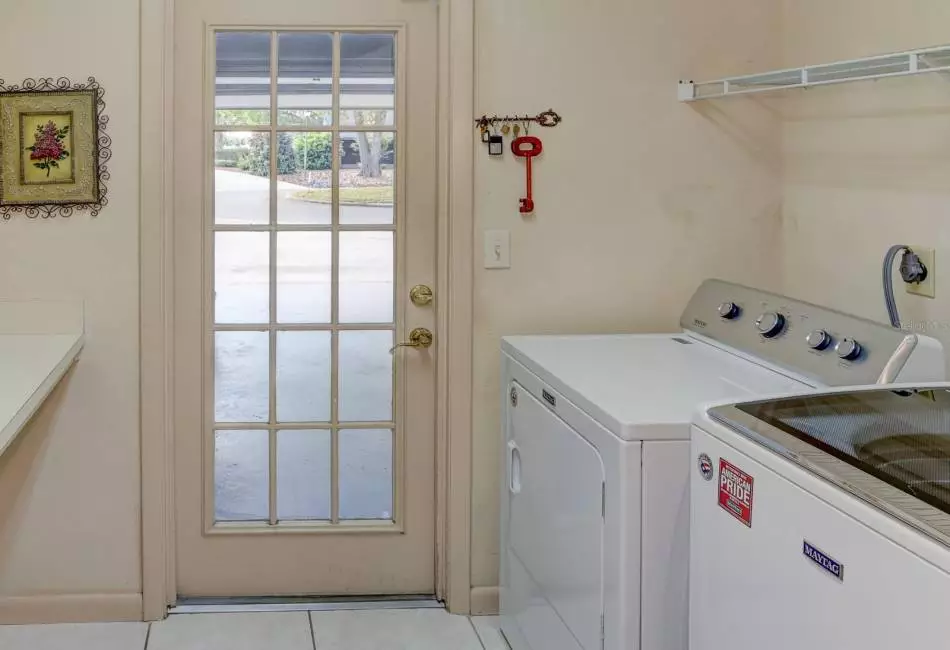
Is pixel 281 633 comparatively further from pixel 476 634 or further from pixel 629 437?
pixel 629 437

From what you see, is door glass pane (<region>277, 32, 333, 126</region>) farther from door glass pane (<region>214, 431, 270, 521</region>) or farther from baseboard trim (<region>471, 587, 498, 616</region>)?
baseboard trim (<region>471, 587, 498, 616</region>)

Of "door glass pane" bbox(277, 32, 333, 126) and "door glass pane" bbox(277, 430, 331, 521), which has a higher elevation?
"door glass pane" bbox(277, 32, 333, 126)

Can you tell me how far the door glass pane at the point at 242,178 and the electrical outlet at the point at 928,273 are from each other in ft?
5.96

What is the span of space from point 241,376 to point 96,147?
79 centimetres

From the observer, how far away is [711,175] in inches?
126

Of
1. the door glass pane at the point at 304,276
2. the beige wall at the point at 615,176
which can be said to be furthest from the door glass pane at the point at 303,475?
the beige wall at the point at 615,176

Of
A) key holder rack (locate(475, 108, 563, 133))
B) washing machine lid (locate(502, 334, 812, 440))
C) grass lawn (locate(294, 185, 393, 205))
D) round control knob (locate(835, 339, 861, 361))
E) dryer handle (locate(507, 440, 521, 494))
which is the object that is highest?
key holder rack (locate(475, 108, 563, 133))

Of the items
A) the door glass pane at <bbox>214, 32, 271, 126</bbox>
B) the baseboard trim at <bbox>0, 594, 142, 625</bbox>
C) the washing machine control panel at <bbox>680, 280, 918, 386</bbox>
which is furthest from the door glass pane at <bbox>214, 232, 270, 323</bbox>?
the washing machine control panel at <bbox>680, 280, 918, 386</bbox>

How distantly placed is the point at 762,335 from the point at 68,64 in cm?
206

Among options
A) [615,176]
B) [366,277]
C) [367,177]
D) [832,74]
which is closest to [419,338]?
[366,277]

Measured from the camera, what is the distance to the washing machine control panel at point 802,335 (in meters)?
2.06

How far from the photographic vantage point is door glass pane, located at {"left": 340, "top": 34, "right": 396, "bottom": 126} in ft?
10.4

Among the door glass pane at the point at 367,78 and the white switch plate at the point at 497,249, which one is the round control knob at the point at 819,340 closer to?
the white switch plate at the point at 497,249

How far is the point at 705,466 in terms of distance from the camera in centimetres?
170
